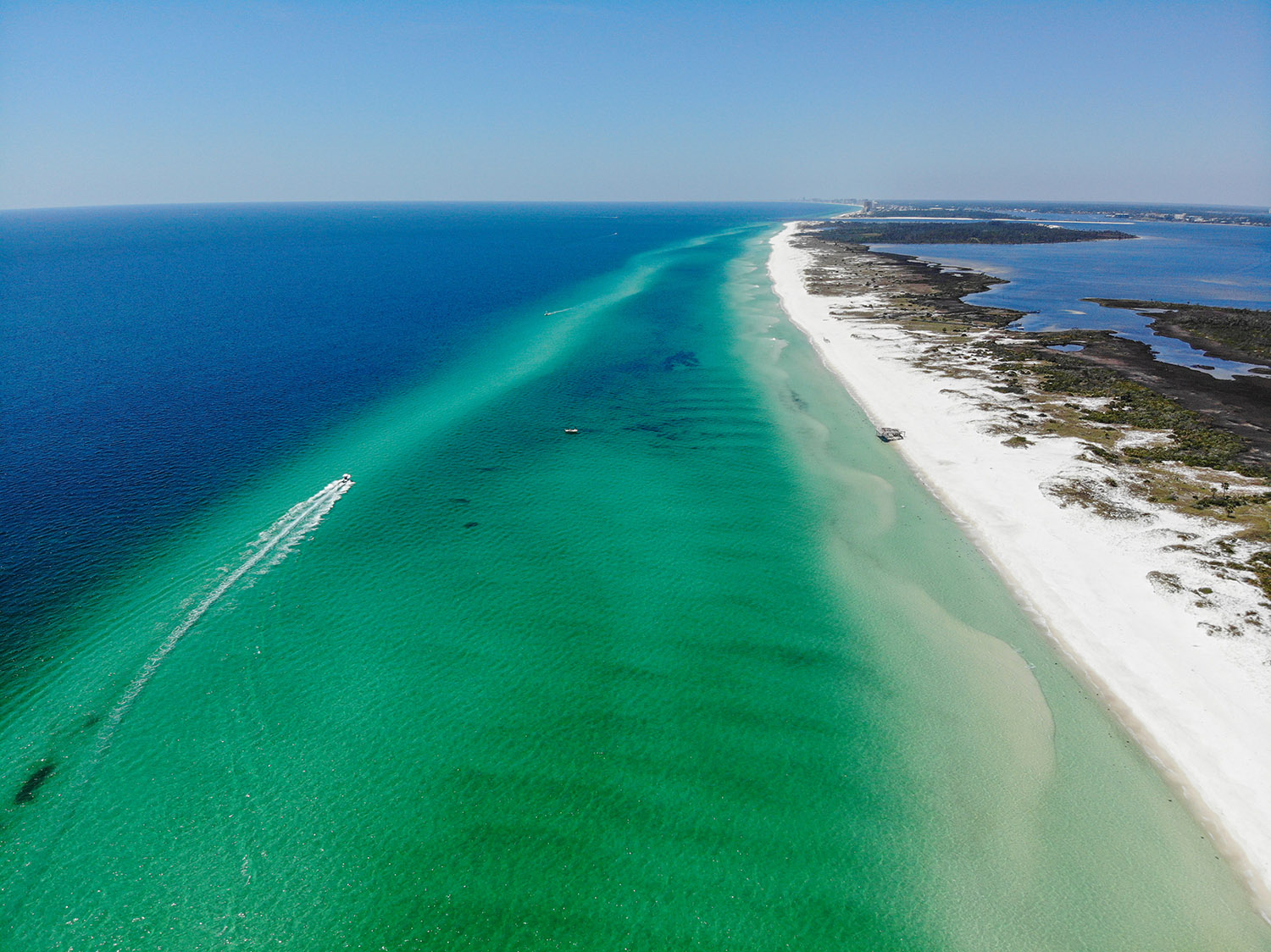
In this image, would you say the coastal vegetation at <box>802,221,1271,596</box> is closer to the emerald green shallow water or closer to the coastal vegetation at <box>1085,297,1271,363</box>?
the coastal vegetation at <box>1085,297,1271,363</box>

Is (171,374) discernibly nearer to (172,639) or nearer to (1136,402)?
(172,639)

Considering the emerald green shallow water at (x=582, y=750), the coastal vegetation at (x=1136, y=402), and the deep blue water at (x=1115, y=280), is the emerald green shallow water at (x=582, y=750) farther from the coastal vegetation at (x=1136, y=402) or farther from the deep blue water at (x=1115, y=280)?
the deep blue water at (x=1115, y=280)

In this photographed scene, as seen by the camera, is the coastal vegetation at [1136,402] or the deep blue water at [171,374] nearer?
the deep blue water at [171,374]

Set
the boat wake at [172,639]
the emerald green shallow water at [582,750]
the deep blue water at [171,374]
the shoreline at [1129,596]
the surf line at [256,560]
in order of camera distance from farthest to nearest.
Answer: the deep blue water at [171,374]
the surf line at [256,560]
the shoreline at [1129,596]
the boat wake at [172,639]
the emerald green shallow water at [582,750]

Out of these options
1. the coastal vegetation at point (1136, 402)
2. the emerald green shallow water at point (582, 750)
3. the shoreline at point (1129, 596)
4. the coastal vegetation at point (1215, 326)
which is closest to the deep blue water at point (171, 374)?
the emerald green shallow water at point (582, 750)

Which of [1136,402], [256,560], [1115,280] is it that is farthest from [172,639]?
[1115,280]

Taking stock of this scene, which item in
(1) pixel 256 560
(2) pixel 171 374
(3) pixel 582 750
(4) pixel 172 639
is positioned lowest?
(3) pixel 582 750

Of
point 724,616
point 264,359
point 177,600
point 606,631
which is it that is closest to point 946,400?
point 724,616
